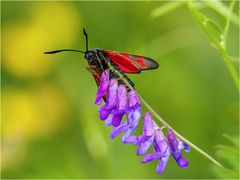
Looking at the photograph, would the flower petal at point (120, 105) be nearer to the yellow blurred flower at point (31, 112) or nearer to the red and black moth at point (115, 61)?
the red and black moth at point (115, 61)

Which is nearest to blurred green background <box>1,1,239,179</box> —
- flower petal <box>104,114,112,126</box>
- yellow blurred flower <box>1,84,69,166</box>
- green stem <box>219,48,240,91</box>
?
yellow blurred flower <box>1,84,69,166</box>

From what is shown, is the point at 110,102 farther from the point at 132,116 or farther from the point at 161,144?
the point at 161,144

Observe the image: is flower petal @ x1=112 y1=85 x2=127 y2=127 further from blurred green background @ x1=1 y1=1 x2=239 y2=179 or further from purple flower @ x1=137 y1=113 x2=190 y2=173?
blurred green background @ x1=1 y1=1 x2=239 y2=179

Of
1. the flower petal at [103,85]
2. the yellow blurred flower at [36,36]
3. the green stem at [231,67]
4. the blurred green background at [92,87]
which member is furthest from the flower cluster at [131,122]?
the yellow blurred flower at [36,36]

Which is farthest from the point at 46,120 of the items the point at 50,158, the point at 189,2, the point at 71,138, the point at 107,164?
the point at 189,2

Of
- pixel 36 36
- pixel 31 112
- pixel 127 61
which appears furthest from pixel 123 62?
pixel 36 36

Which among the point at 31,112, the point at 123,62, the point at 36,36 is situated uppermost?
the point at 123,62

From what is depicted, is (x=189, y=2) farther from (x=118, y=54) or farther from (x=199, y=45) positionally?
(x=199, y=45)
